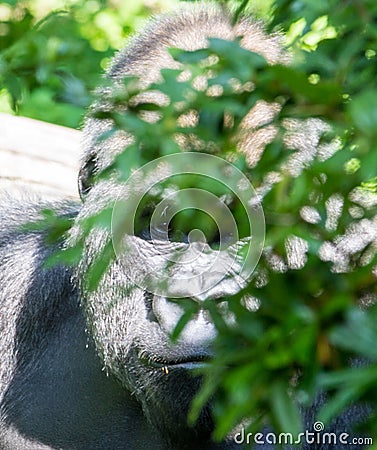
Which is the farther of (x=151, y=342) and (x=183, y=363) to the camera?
(x=151, y=342)

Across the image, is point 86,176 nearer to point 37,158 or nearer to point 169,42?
point 169,42

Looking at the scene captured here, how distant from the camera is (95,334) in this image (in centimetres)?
317

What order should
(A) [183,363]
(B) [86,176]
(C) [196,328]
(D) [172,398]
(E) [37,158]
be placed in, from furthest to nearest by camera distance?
(E) [37,158] → (B) [86,176] → (D) [172,398] → (A) [183,363] → (C) [196,328]

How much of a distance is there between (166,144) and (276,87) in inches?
6.2

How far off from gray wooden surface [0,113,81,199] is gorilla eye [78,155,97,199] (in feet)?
5.01

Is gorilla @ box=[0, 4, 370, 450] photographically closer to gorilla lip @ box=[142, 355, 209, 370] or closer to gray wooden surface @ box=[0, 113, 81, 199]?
gorilla lip @ box=[142, 355, 209, 370]

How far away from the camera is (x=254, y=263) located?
126 centimetres

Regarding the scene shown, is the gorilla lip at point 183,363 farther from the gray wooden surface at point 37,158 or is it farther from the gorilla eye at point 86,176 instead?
the gray wooden surface at point 37,158

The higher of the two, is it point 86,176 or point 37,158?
point 86,176

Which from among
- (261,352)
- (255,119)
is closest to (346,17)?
(261,352)

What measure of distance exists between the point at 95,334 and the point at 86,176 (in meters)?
0.59

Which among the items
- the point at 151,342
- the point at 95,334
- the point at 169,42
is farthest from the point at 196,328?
the point at 169,42

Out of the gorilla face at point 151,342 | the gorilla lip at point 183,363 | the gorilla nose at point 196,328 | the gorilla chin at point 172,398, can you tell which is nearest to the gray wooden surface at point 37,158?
the gorilla face at point 151,342

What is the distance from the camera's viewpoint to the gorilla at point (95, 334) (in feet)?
9.36
